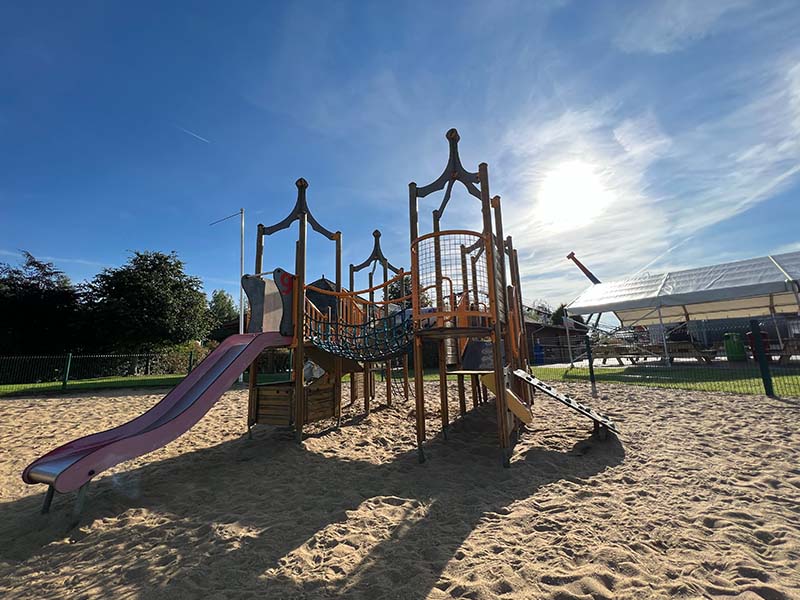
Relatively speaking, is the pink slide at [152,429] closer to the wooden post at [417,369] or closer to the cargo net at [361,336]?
the cargo net at [361,336]

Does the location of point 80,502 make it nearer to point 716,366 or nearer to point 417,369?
point 417,369

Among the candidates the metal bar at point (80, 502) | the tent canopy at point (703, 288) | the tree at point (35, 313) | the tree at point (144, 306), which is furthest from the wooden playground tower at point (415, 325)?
the tree at point (35, 313)

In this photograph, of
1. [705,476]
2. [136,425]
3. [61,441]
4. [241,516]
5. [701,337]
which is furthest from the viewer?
[701,337]

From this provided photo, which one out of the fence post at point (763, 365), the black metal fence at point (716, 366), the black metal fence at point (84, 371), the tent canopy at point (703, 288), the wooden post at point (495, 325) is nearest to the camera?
the wooden post at point (495, 325)

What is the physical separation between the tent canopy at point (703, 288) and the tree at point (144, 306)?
19.4 meters

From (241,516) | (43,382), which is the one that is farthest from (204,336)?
(241,516)

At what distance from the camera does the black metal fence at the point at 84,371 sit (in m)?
12.4

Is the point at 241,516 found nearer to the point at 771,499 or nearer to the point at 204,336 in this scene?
the point at 771,499

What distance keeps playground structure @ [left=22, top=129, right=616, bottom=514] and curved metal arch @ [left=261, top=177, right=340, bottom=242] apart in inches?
0.8

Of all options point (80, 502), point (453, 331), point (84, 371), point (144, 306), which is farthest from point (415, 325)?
point (144, 306)

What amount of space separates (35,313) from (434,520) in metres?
24.3

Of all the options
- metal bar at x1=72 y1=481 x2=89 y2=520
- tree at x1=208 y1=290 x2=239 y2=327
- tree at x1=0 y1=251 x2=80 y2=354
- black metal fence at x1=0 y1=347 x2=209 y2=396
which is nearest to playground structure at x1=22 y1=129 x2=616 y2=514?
metal bar at x1=72 y1=481 x2=89 y2=520

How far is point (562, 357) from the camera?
25281 mm

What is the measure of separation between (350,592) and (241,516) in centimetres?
161
